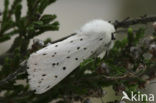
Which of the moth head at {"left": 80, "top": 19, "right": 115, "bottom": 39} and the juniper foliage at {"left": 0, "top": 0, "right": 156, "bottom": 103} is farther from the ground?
the moth head at {"left": 80, "top": 19, "right": 115, "bottom": 39}

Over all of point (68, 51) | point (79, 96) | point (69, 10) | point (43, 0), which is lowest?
point (79, 96)

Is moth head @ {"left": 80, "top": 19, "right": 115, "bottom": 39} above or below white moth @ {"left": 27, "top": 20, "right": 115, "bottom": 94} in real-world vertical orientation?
above

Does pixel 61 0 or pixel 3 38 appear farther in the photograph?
pixel 61 0

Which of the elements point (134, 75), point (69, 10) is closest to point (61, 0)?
point (69, 10)

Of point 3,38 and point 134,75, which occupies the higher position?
point 3,38

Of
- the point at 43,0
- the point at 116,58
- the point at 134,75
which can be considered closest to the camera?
the point at 134,75

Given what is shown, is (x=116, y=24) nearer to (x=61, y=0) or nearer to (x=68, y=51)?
(x=68, y=51)
